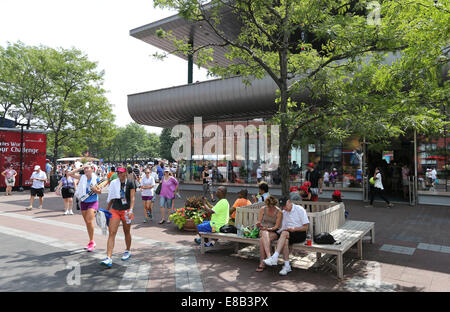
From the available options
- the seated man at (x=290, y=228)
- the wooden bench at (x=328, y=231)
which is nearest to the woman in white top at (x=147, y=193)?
the wooden bench at (x=328, y=231)

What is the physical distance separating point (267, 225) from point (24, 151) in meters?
20.3

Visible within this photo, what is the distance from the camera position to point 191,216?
8250 millimetres

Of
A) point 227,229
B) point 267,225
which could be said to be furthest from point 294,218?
point 227,229

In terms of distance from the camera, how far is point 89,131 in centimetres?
2648

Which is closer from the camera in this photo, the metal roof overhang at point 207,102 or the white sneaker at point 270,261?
the white sneaker at point 270,261

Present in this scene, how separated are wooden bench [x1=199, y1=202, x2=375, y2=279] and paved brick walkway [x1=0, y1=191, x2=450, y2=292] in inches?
13.0

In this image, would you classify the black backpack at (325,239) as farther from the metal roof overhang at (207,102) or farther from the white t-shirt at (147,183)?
the metal roof overhang at (207,102)

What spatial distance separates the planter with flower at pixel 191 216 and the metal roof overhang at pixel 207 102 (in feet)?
27.5

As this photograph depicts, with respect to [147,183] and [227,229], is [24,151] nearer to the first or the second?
[147,183]

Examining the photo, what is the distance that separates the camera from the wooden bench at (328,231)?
482 cm

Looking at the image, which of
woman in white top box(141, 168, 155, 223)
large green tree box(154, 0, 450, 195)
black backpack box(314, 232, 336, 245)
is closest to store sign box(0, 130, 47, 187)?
woman in white top box(141, 168, 155, 223)

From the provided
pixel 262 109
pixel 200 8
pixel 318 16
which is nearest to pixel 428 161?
pixel 262 109

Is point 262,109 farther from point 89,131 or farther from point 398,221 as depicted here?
point 89,131
